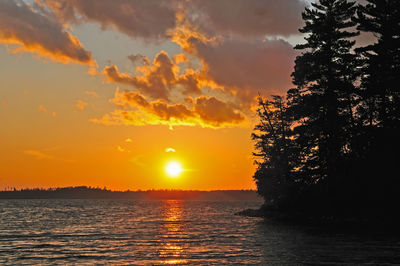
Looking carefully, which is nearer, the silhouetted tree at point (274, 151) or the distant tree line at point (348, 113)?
the distant tree line at point (348, 113)

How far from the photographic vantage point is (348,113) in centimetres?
5281

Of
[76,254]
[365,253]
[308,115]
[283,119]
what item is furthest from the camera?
[283,119]

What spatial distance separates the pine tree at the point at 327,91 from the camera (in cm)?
5141

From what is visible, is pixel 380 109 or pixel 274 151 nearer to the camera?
pixel 380 109

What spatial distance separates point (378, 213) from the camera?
156ft

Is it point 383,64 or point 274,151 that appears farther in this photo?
point 274,151

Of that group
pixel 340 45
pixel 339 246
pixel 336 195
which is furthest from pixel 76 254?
pixel 340 45

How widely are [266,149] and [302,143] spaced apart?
24290mm

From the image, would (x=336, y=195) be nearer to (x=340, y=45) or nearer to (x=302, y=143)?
Answer: (x=302, y=143)

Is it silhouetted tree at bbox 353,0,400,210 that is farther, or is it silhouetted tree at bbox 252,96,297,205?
silhouetted tree at bbox 252,96,297,205

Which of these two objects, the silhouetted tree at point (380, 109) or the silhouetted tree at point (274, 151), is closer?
the silhouetted tree at point (380, 109)

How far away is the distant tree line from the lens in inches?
1843

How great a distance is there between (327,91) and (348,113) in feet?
12.9

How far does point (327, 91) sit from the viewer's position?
5219cm
